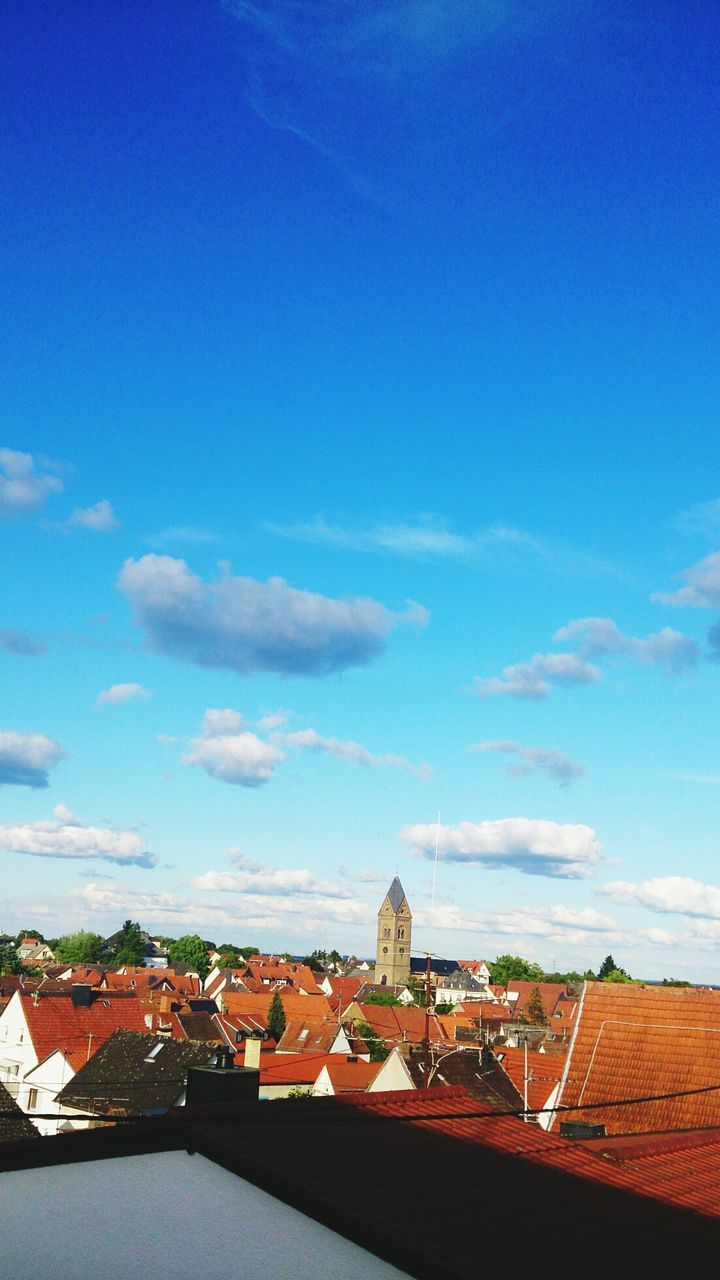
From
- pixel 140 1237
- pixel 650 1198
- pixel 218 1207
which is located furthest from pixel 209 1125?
pixel 650 1198

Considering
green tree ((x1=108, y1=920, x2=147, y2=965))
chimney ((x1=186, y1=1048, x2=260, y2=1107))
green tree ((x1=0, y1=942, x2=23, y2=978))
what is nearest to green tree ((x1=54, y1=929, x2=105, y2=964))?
green tree ((x1=108, y1=920, x2=147, y2=965))

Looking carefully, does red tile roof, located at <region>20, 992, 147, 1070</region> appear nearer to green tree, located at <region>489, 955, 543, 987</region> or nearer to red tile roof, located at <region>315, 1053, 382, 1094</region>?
red tile roof, located at <region>315, 1053, 382, 1094</region>

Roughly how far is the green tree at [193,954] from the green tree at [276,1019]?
87.4 metres

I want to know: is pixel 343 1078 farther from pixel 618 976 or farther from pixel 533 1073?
pixel 618 976

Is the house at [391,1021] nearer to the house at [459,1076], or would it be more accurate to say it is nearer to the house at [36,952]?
the house at [459,1076]

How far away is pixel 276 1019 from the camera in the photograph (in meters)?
79.6

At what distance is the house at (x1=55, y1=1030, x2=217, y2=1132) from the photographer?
109ft

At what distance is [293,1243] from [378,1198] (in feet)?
3.10

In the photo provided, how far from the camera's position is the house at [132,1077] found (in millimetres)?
33312

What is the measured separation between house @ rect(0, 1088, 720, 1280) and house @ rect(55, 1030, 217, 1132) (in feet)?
84.3

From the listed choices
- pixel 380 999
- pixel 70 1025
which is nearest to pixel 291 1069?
pixel 70 1025

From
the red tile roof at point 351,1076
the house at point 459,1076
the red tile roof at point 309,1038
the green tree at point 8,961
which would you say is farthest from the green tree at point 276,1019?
the green tree at point 8,961

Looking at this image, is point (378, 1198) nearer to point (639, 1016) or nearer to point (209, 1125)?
point (209, 1125)

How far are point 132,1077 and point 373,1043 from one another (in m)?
41.9
